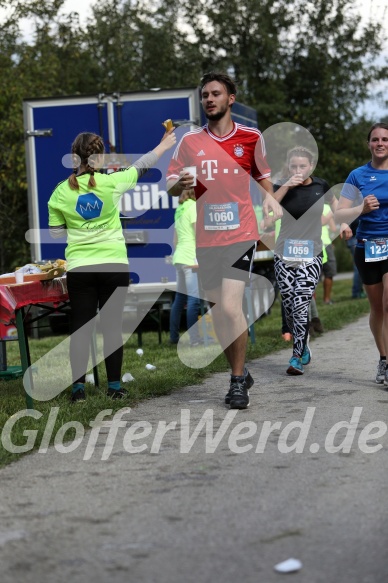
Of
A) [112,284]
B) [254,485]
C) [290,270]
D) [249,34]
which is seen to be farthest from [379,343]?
[249,34]

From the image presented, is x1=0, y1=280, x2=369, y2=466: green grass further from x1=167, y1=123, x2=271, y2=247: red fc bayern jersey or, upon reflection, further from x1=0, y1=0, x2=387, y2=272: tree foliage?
x1=0, y1=0, x2=387, y2=272: tree foliage

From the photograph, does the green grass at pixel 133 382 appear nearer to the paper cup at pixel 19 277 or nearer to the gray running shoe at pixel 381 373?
the paper cup at pixel 19 277

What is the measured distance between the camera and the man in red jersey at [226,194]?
756 centimetres

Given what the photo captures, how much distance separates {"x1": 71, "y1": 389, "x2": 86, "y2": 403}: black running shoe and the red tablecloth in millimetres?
701

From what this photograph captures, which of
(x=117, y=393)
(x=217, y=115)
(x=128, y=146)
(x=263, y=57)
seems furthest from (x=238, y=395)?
(x=263, y=57)

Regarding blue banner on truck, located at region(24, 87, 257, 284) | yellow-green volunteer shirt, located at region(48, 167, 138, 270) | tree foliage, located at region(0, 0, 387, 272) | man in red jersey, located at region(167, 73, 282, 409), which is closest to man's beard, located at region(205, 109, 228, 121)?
man in red jersey, located at region(167, 73, 282, 409)

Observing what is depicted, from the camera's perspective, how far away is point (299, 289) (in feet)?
31.8

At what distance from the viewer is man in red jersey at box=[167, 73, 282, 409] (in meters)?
7.56

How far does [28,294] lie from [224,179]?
1569mm

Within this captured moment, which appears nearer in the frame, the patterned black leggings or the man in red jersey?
the man in red jersey

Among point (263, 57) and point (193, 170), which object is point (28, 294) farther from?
point (263, 57)

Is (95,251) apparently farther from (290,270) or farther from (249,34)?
(249,34)

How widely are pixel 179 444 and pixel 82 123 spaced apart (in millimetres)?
9392

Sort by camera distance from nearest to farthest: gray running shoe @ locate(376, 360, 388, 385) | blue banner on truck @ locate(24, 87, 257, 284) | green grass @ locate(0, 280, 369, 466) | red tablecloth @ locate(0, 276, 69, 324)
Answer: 1. green grass @ locate(0, 280, 369, 466)
2. red tablecloth @ locate(0, 276, 69, 324)
3. gray running shoe @ locate(376, 360, 388, 385)
4. blue banner on truck @ locate(24, 87, 257, 284)
